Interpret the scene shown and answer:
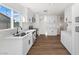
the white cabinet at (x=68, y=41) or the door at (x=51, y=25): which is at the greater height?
the door at (x=51, y=25)

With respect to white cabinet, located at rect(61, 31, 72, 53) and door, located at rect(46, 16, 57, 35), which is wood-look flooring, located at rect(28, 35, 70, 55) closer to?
white cabinet, located at rect(61, 31, 72, 53)

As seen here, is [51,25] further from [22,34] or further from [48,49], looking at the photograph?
[22,34]

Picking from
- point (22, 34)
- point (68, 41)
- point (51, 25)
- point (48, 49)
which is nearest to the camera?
point (22, 34)

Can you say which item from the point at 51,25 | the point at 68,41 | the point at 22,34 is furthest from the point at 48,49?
the point at 51,25

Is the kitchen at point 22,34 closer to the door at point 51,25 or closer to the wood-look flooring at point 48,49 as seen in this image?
the wood-look flooring at point 48,49

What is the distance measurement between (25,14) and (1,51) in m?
3.03

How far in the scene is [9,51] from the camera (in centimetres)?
370

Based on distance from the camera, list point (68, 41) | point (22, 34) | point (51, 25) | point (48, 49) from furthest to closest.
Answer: point (51, 25)
point (48, 49)
point (68, 41)
point (22, 34)

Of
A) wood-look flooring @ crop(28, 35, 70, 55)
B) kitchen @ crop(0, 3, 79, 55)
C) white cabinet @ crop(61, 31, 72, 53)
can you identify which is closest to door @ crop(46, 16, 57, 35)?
wood-look flooring @ crop(28, 35, 70, 55)

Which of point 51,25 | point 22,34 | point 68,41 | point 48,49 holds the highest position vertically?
point 51,25

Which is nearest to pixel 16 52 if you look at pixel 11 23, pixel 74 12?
pixel 11 23

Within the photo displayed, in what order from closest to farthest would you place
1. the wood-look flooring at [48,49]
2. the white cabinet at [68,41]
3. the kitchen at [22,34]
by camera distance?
1. the kitchen at [22,34]
2. the white cabinet at [68,41]
3. the wood-look flooring at [48,49]

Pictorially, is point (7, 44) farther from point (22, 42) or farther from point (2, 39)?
point (22, 42)

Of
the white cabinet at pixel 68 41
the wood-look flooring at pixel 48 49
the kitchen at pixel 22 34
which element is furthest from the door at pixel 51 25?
the white cabinet at pixel 68 41
